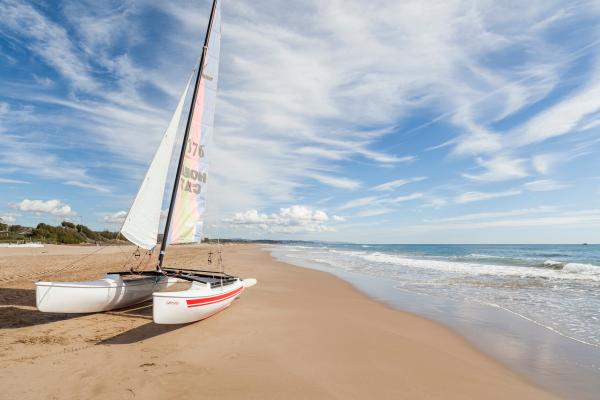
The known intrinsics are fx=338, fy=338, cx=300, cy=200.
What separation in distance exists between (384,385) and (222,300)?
456cm

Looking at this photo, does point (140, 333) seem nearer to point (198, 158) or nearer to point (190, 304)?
point (190, 304)

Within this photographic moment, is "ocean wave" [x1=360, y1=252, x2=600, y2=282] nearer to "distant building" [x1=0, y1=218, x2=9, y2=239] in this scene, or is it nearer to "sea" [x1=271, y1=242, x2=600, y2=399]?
"sea" [x1=271, y1=242, x2=600, y2=399]

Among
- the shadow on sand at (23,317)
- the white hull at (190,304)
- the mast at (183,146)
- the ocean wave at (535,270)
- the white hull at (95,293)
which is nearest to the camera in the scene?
the white hull at (190,304)

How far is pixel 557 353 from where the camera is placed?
6.71 m

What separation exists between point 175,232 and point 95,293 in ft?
9.44

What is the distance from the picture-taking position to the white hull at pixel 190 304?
6.41 m

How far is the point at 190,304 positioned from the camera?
6953 mm

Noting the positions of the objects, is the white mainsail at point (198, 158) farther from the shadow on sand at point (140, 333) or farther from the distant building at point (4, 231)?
the distant building at point (4, 231)

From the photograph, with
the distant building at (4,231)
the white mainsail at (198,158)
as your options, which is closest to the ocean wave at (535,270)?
the white mainsail at (198,158)

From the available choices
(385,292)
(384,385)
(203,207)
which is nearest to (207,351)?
(384,385)

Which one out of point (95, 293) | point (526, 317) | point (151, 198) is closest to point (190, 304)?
point (95, 293)

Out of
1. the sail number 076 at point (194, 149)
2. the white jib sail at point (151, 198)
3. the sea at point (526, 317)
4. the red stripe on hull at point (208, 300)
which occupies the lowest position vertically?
the sea at point (526, 317)

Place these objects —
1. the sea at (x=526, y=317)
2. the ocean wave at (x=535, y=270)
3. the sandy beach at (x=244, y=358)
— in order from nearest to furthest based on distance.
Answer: the sandy beach at (x=244, y=358)
the sea at (x=526, y=317)
the ocean wave at (x=535, y=270)

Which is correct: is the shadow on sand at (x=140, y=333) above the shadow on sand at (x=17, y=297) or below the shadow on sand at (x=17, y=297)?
below
